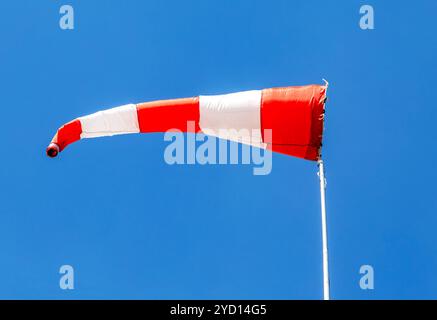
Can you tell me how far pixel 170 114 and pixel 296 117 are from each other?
129 inches

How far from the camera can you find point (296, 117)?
16.3m

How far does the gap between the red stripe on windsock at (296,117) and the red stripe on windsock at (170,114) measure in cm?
183

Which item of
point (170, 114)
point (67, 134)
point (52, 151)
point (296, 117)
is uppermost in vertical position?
point (170, 114)

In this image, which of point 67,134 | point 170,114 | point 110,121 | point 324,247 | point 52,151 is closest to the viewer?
point 324,247

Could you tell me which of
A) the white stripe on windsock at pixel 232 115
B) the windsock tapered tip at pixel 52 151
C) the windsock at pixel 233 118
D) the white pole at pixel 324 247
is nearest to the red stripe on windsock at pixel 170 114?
the windsock at pixel 233 118

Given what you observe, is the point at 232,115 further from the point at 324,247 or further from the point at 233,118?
the point at 324,247

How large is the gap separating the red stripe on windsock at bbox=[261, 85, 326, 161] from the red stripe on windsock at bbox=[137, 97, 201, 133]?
183 cm

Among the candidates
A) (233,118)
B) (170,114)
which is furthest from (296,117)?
(170,114)

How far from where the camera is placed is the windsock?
16.3m

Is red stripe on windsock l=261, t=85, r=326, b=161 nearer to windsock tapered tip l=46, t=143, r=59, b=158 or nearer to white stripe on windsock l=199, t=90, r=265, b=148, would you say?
white stripe on windsock l=199, t=90, r=265, b=148

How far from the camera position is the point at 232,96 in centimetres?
1677

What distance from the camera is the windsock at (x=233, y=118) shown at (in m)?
16.3
